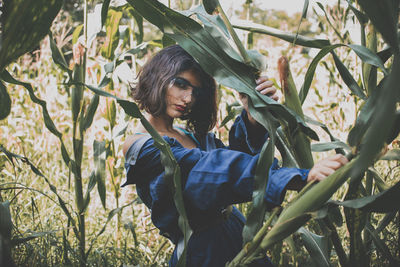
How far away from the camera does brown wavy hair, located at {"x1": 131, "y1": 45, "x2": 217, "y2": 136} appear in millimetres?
1111

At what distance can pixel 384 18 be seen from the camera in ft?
1.43

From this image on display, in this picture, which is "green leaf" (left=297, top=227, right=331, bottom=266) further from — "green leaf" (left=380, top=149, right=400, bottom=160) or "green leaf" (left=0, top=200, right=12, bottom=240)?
"green leaf" (left=0, top=200, right=12, bottom=240)

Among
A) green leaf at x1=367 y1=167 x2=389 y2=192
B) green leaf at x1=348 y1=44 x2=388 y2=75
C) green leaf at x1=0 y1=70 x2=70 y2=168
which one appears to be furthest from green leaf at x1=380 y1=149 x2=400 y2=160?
green leaf at x1=0 y1=70 x2=70 y2=168

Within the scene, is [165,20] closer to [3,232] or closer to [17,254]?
[3,232]

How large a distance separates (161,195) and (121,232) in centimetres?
81

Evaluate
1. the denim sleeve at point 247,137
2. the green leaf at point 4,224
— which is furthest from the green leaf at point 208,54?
Result: the green leaf at point 4,224

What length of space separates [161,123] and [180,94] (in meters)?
0.14

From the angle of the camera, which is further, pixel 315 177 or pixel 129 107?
pixel 129 107

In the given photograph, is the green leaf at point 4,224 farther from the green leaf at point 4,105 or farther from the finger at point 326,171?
the finger at point 326,171

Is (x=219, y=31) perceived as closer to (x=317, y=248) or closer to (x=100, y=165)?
(x=317, y=248)

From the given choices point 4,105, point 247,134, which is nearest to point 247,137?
point 247,134

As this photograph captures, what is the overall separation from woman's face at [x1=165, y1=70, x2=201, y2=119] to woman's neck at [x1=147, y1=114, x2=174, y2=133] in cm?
7

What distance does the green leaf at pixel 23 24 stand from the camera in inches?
21.0

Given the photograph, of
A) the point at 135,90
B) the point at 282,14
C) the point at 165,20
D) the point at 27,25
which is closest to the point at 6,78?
the point at 27,25
